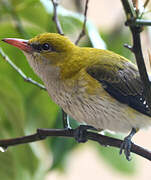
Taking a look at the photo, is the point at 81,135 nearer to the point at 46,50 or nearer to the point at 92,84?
the point at 92,84

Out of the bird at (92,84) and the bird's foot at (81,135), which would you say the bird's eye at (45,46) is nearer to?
the bird at (92,84)

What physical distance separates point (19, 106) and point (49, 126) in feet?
0.76

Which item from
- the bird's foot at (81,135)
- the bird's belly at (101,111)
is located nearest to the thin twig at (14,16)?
the bird's belly at (101,111)

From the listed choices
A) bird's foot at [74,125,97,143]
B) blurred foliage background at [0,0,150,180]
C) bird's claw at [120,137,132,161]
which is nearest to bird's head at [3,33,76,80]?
blurred foliage background at [0,0,150,180]

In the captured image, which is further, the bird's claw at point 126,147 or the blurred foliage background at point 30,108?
the blurred foliage background at point 30,108

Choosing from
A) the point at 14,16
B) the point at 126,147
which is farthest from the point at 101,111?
the point at 14,16

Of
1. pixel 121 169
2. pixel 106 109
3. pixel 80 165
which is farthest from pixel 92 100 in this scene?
pixel 80 165

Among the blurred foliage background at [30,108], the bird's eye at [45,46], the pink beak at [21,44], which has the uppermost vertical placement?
the pink beak at [21,44]

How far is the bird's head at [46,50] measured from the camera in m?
1.35

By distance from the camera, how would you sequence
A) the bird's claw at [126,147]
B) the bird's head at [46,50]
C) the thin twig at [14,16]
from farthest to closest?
1. the thin twig at [14,16]
2. the bird's head at [46,50]
3. the bird's claw at [126,147]

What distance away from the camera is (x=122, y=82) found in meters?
1.36

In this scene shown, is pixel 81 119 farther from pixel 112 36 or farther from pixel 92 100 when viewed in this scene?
pixel 112 36

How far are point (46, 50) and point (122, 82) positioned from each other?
11.2 inches

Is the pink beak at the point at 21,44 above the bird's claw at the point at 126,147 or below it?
above
